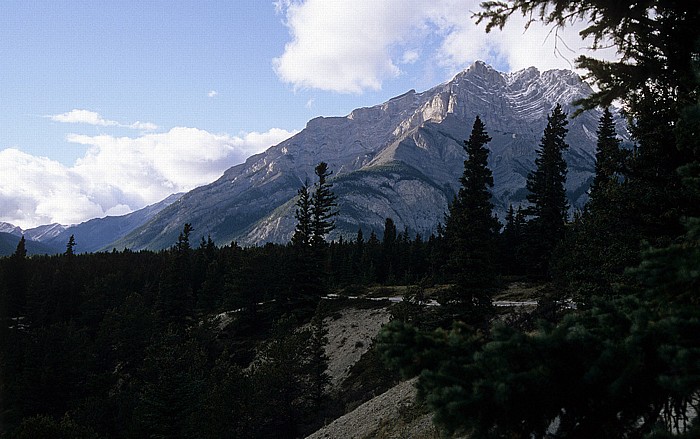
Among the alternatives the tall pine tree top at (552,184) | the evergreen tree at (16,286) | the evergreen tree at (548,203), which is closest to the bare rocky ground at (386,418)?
the evergreen tree at (548,203)

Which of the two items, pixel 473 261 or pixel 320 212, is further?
pixel 320 212

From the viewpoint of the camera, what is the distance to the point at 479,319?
27406mm

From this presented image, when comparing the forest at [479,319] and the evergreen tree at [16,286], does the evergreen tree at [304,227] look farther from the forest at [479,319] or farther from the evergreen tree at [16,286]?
the evergreen tree at [16,286]

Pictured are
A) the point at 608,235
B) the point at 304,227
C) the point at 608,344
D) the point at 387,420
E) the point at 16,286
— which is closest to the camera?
the point at 608,344

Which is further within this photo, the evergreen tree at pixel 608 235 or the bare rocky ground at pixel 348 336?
the bare rocky ground at pixel 348 336

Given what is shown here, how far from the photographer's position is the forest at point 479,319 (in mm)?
4371

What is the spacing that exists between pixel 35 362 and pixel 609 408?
172 ft

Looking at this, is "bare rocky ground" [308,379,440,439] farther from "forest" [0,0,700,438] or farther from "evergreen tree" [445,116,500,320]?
"evergreen tree" [445,116,500,320]

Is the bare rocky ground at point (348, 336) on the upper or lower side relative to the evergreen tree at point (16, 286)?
lower

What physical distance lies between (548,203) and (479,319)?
21.3 meters

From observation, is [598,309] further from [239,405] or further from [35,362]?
[35,362]

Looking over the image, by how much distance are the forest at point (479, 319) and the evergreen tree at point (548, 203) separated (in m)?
0.21

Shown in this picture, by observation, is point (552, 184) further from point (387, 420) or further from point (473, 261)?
point (387, 420)

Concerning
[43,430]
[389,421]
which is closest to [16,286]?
[43,430]
